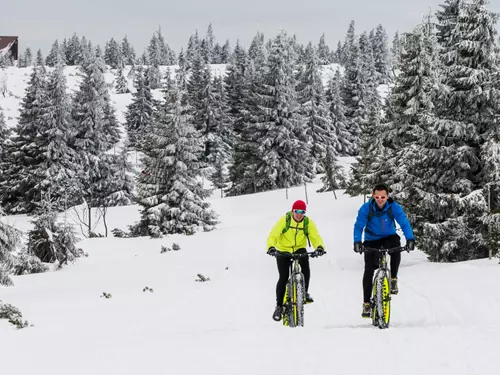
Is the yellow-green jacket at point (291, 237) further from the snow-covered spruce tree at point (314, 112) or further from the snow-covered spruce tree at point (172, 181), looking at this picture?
the snow-covered spruce tree at point (314, 112)

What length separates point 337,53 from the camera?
157125 mm

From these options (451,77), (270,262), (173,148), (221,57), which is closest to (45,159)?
(173,148)

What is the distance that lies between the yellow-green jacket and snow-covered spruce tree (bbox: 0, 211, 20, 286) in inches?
307

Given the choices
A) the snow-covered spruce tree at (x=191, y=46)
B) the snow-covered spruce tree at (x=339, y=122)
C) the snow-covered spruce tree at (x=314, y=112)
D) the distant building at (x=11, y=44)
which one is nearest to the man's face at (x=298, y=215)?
the snow-covered spruce tree at (x=314, y=112)

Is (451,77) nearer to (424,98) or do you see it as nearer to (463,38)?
(463,38)

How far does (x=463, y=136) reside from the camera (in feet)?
56.5

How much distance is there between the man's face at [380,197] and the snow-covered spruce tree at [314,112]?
163 feet

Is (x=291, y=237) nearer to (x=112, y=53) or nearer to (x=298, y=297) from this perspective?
(x=298, y=297)

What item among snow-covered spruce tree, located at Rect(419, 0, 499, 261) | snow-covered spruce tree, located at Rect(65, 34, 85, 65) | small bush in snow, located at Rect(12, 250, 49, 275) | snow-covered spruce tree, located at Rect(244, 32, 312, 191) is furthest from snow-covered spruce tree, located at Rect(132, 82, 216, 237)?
snow-covered spruce tree, located at Rect(65, 34, 85, 65)

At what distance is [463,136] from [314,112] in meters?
43.2

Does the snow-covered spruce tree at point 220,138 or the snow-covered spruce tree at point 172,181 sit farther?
the snow-covered spruce tree at point 220,138

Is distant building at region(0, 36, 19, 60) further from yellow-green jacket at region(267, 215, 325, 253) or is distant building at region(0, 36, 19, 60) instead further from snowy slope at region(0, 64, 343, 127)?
yellow-green jacket at region(267, 215, 325, 253)

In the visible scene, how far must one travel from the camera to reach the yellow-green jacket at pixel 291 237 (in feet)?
26.7

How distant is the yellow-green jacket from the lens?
26.7 feet
